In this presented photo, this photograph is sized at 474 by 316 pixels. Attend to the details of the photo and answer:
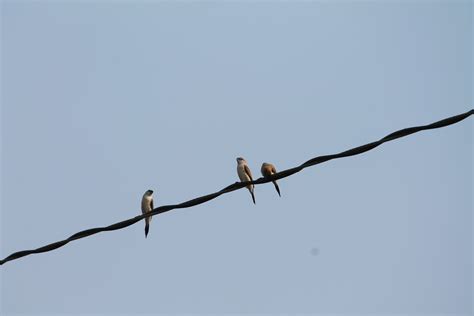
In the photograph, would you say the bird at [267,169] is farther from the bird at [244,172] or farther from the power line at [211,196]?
the power line at [211,196]

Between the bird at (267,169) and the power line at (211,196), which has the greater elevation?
the bird at (267,169)

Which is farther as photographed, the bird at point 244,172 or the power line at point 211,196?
the bird at point 244,172

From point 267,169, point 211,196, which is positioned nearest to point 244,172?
point 267,169

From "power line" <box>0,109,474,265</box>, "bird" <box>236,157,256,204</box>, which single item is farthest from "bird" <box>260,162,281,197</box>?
"power line" <box>0,109,474,265</box>

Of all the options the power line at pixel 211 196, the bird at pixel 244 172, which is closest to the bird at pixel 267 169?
the bird at pixel 244 172

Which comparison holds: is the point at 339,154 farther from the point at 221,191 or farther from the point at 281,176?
the point at 221,191

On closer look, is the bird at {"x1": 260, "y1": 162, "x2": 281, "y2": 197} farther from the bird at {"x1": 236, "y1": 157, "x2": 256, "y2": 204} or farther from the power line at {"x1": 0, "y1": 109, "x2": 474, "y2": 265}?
the power line at {"x1": 0, "y1": 109, "x2": 474, "y2": 265}

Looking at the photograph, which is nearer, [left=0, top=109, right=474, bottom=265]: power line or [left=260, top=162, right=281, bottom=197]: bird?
[left=0, top=109, right=474, bottom=265]: power line

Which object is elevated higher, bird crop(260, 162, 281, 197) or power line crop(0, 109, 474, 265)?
bird crop(260, 162, 281, 197)

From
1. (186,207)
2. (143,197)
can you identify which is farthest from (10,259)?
(143,197)

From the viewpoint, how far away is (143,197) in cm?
1370

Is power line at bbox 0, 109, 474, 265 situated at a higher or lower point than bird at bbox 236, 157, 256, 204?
lower

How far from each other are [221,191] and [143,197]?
6.76 metres

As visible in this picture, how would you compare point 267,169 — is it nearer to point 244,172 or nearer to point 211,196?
point 244,172
